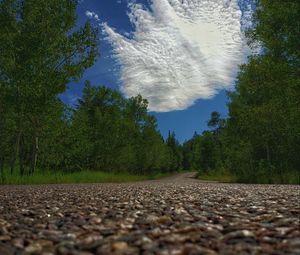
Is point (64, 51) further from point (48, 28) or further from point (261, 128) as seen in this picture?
point (261, 128)

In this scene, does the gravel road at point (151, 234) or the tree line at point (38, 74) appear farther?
the tree line at point (38, 74)

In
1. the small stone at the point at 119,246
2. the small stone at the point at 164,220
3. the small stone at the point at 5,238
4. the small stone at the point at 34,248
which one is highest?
the small stone at the point at 164,220

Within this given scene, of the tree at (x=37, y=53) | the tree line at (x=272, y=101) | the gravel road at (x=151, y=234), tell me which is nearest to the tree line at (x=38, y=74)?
the tree at (x=37, y=53)

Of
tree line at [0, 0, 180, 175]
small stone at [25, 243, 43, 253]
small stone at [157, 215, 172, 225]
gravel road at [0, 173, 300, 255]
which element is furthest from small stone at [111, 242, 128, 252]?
tree line at [0, 0, 180, 175]

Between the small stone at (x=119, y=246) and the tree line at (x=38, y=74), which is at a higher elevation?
the tree line at (x=38, y=74)

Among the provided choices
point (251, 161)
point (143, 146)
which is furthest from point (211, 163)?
point (251, 161)

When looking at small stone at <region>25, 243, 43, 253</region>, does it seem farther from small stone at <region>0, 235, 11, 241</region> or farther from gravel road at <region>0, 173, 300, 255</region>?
small stone at <region>0, 235, 11, 241</region>

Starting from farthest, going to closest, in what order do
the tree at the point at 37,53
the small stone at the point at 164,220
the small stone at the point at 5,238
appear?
the tree at the point at 37,53, the small stone at the point at 164,220, the small stone at the point at 5,238

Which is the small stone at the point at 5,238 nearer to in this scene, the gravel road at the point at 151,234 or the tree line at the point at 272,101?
the gravel road at the point at 151,234

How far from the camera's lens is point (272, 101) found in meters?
29.8

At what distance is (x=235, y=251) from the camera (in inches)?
136

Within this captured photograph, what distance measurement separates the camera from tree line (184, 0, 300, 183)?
969 inches

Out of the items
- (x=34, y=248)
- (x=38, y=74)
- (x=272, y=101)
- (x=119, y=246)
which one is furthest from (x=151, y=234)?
(x=272, y=101)

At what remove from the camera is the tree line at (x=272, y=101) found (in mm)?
Answer: 24609
